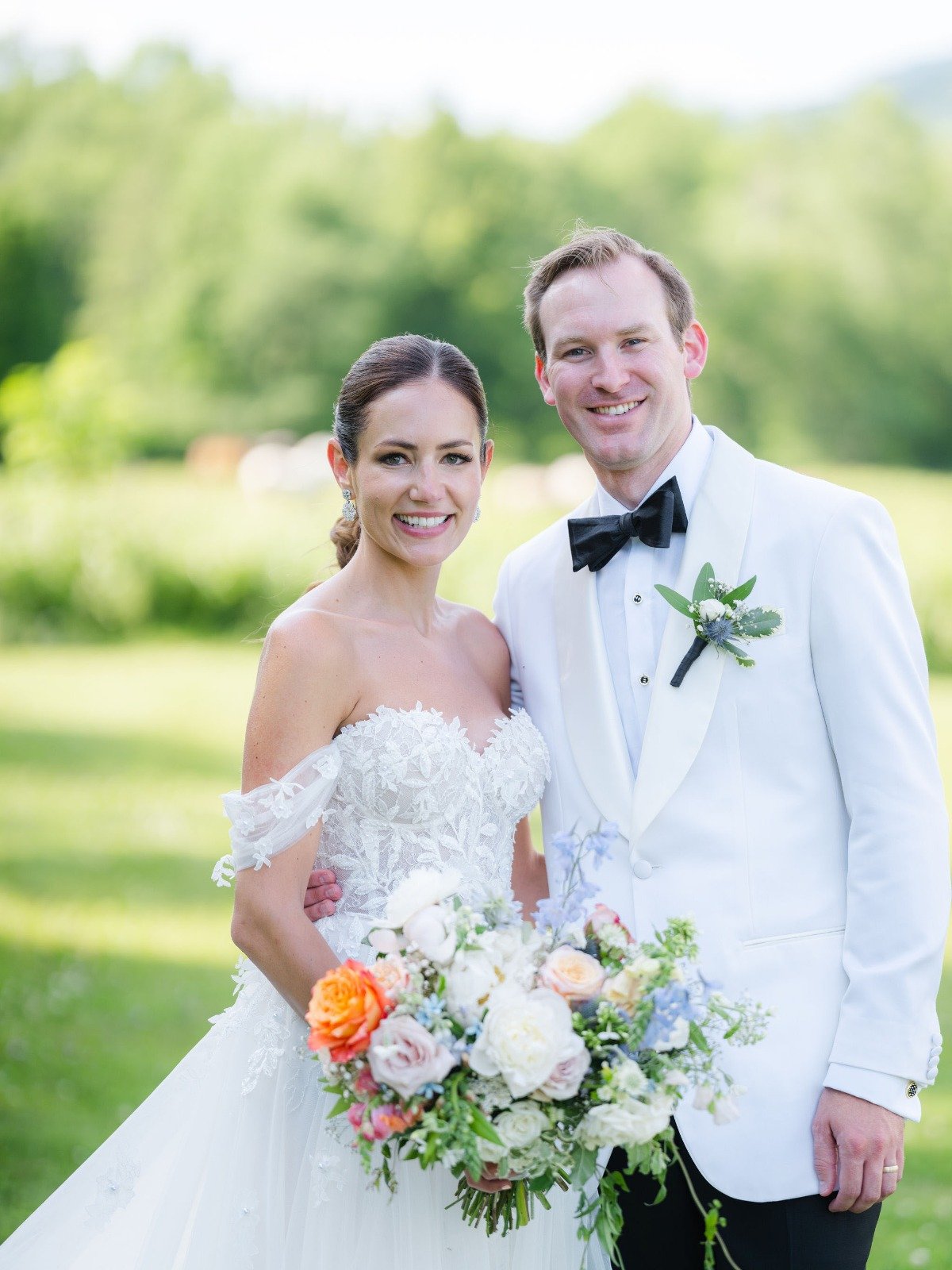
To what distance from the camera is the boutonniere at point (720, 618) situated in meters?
2.95

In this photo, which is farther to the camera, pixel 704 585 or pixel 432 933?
pixel 704 585

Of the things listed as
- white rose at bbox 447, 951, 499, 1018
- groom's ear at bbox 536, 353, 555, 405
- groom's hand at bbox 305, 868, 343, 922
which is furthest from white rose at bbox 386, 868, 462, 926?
groom's ear at bbox 536, 353, 555, 405

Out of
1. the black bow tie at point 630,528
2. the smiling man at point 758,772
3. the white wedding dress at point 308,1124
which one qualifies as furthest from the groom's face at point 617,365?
the white wedding dress at point 308,1124

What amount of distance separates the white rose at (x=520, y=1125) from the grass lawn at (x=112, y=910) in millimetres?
3220

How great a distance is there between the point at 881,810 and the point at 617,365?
3.85ft

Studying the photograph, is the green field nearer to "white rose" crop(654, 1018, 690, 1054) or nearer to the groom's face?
the groom's face

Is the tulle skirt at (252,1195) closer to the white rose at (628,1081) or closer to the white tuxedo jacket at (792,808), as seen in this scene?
the white tuxedo jacket at (792,808)

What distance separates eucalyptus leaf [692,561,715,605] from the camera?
119 inches

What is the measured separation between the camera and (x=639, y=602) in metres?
3.20

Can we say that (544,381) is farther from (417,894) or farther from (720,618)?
(417,894)

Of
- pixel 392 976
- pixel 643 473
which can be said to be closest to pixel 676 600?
pixel 643 473

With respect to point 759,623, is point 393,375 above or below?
above

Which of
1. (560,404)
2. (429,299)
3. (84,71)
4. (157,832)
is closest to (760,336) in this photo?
(429,299)

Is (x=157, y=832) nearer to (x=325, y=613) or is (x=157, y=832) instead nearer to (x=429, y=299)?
(x=325, y=613)
